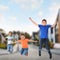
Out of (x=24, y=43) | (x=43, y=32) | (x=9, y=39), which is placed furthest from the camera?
(x=9, y=39)

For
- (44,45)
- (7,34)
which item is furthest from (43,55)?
(7,34)

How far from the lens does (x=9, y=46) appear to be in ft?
30.6

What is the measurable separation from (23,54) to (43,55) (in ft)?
2.03

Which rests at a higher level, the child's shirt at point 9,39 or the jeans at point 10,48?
the child's shirt at point 9,39

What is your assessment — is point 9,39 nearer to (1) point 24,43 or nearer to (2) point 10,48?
(2) point 10,48

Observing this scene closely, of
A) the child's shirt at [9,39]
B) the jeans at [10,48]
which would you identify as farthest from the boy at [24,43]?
the jeans at [10,48]

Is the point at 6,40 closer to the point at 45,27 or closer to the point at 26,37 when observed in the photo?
the point at 26,37

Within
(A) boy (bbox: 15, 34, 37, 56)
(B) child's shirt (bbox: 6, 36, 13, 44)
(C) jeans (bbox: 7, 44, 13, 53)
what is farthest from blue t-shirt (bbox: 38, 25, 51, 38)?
(C) jeans (bbox: 7, 44, 13, 53)

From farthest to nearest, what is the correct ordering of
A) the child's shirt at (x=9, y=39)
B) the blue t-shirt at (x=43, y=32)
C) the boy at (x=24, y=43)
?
1. the child's shirt at (x=9, y=39)
2. the boy at (x=24, y=43)
3. the blue t-shirt at (x=43, y=32)

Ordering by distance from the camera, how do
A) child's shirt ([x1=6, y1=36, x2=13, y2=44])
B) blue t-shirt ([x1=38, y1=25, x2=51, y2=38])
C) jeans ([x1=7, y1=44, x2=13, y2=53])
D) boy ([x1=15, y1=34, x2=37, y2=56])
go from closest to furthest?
1. blue t-shirt ([x1=38, y1=25, x2=51, y2=38])
2. boy ([x1=15, y1=34, x2=37, y2=56])
3. child's shirt ([x1=6, y1=36, x2=13, y2=44])
4. jeans ([x1=7, y1=44, x2=13, y2=53])

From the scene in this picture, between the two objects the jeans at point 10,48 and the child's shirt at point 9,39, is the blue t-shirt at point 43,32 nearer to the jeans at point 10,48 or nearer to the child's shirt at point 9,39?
the child's shirt at point 9,39

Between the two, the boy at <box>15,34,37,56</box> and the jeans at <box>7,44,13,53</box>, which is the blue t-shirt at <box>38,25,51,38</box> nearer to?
the boy at <box>15,34,37,56</box>

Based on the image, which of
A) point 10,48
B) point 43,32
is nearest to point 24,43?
point 43,32

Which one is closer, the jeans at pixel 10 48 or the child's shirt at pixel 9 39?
the child's shirt at pixel 9 39
